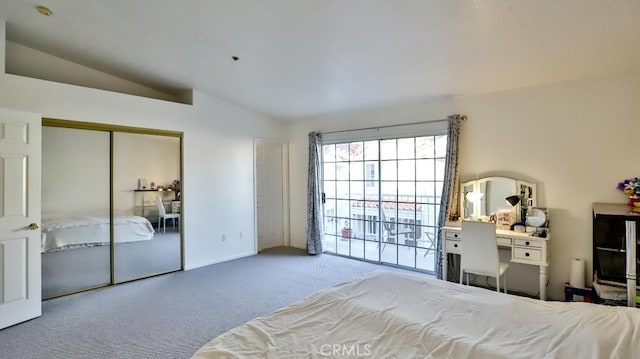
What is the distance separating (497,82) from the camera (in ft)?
12.2

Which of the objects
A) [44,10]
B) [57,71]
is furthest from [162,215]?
[44,10]

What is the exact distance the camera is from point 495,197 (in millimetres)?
4043

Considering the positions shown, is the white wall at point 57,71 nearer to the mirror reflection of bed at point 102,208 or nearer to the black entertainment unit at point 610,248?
the mirror reflection of bed at point 102,208

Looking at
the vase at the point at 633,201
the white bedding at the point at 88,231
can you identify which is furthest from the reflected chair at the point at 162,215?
the vase at the point at 633,201

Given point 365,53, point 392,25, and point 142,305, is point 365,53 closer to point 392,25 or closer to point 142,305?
point 392,25

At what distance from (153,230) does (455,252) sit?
13.1 feet

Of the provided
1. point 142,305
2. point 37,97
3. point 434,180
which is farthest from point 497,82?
point 37,97

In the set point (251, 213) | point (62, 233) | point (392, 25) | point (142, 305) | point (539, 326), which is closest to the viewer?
point (539, 326)

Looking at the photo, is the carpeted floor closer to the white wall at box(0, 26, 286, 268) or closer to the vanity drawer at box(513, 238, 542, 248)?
the white wall at box(0, 26, 286, 268)

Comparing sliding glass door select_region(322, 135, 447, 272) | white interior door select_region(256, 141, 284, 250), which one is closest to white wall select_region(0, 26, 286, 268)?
white interior door select_region(256, 141, 284, 250)

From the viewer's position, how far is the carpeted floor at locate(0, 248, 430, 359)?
2.70m

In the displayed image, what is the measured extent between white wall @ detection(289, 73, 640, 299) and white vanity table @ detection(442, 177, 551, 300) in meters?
0.12

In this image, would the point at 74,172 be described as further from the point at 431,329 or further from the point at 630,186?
the point at 630,186

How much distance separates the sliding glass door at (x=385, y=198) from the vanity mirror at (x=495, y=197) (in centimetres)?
44
